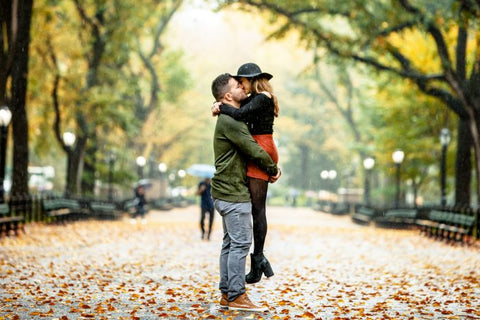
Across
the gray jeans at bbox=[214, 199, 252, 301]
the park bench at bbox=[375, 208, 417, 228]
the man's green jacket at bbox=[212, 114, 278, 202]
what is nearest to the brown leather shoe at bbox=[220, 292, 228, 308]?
the gray jeans at bbox=[214, 199, 252, 301]

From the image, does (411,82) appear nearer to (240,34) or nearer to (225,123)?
(225,123)

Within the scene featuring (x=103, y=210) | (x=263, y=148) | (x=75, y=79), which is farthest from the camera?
(x=103, y=210)

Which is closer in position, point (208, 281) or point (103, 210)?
point (208, 281)

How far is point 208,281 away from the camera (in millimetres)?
9344

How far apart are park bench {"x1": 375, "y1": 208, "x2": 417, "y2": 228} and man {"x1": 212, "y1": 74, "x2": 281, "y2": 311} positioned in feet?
62.8

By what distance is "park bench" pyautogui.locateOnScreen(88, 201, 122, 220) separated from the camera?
28125mm

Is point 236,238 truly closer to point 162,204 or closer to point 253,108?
point 253,108

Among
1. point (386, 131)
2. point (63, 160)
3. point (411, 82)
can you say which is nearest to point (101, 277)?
point (411, 82)

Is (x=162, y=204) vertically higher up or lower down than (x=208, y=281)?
higher up

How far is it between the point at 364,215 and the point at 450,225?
1341 centimetres

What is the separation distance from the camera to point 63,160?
6031cm

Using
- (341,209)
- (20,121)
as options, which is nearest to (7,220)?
(20,121)

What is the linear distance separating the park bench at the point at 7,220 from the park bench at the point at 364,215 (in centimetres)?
1717

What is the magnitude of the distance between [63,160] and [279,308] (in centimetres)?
5518
